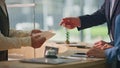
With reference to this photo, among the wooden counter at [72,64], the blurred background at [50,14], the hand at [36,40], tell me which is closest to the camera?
the wooden counter at [72,64]

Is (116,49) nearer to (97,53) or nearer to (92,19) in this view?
(97,53)

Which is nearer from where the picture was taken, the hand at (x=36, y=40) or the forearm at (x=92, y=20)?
the hand at (x=36, y=40)

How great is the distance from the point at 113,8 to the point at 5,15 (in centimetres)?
75

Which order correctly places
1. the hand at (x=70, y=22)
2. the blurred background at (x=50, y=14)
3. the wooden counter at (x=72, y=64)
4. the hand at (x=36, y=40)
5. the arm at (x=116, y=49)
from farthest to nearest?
the blurred background at (x=50, y=14), the hand at (x=70, y=22), the hand at (x=36, y=40), the arm at (x=116, y=49), the wooden counter at (x=72, y=64)

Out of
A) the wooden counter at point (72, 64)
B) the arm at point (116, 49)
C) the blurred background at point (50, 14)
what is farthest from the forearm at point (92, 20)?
the blurred background at point (50, 14)

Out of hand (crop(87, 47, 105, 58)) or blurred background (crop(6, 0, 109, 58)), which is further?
blurred background (crop(6, 0, 109, 58))

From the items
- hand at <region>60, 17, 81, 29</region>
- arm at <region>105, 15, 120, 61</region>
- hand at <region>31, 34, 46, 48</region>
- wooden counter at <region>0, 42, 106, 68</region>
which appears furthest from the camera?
hand at <region>60, 17, 81, 29</region>

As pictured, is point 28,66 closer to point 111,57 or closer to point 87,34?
point 111,57

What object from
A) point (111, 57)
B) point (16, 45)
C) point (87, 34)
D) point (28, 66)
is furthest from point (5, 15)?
point (87, 34)

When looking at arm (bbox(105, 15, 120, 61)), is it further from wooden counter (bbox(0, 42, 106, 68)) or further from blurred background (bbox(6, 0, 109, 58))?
blurred background (bbox(6, 0, 109, 58))

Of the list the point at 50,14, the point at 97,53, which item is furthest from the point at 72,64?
the point at 50,14

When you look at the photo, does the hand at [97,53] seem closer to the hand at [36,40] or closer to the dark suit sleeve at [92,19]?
the hand at [36,40]

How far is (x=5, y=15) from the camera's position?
85.7 inches

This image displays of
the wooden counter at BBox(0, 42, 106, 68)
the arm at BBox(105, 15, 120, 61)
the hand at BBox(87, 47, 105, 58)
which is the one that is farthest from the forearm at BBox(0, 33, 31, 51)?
the arm at BBox(105, 15, 120, 61)
